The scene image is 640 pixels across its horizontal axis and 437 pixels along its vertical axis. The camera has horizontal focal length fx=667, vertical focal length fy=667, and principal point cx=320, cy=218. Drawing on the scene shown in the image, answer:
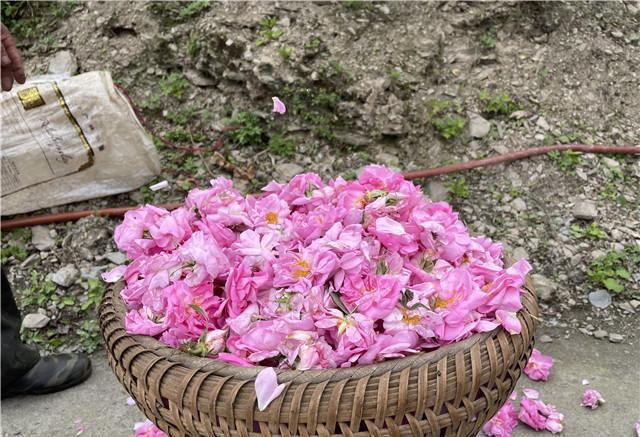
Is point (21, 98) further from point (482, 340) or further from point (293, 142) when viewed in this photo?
point (482, 340)

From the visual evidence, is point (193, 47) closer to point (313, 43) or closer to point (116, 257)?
point (313, 43)

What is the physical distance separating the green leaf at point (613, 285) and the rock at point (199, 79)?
2.08m

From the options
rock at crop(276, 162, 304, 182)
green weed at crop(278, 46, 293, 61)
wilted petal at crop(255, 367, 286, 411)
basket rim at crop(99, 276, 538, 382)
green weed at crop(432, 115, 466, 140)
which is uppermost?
wilted petal at crop(255, 367, 286, 411)

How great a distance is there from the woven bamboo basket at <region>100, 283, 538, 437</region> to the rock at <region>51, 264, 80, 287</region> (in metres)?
1.63

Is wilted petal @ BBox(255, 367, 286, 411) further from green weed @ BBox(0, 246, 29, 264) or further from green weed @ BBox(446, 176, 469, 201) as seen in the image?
green weed @ BBox(0, 246, 29, 264)

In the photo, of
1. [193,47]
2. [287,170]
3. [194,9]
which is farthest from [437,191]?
[194,9]

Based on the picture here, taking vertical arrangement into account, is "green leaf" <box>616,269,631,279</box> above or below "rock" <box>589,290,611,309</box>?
above

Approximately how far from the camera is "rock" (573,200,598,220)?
2.88 m

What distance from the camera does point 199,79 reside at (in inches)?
135

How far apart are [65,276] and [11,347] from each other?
0.54m

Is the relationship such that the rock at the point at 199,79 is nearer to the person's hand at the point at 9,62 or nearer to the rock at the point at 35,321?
the person's hand at the point at 9,62

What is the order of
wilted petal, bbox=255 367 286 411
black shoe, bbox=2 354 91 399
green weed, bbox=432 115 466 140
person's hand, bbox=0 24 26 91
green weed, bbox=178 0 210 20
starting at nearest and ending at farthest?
1. wilted petal, bbox=255 367 286 411
2. person's hand, bbox=0 24 26 91
3. black shoe, bbox=2 354 91 399
4. green weed, bbox=432 115 466 140
5. green weed, bbox=178 0 210 20

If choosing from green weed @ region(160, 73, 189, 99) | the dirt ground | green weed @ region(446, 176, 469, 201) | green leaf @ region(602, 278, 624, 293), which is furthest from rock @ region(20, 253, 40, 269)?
green leaf @ region(602, 278, 624, 293)

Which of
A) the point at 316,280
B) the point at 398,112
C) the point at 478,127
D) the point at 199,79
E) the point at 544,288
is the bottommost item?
the point at 544,288
